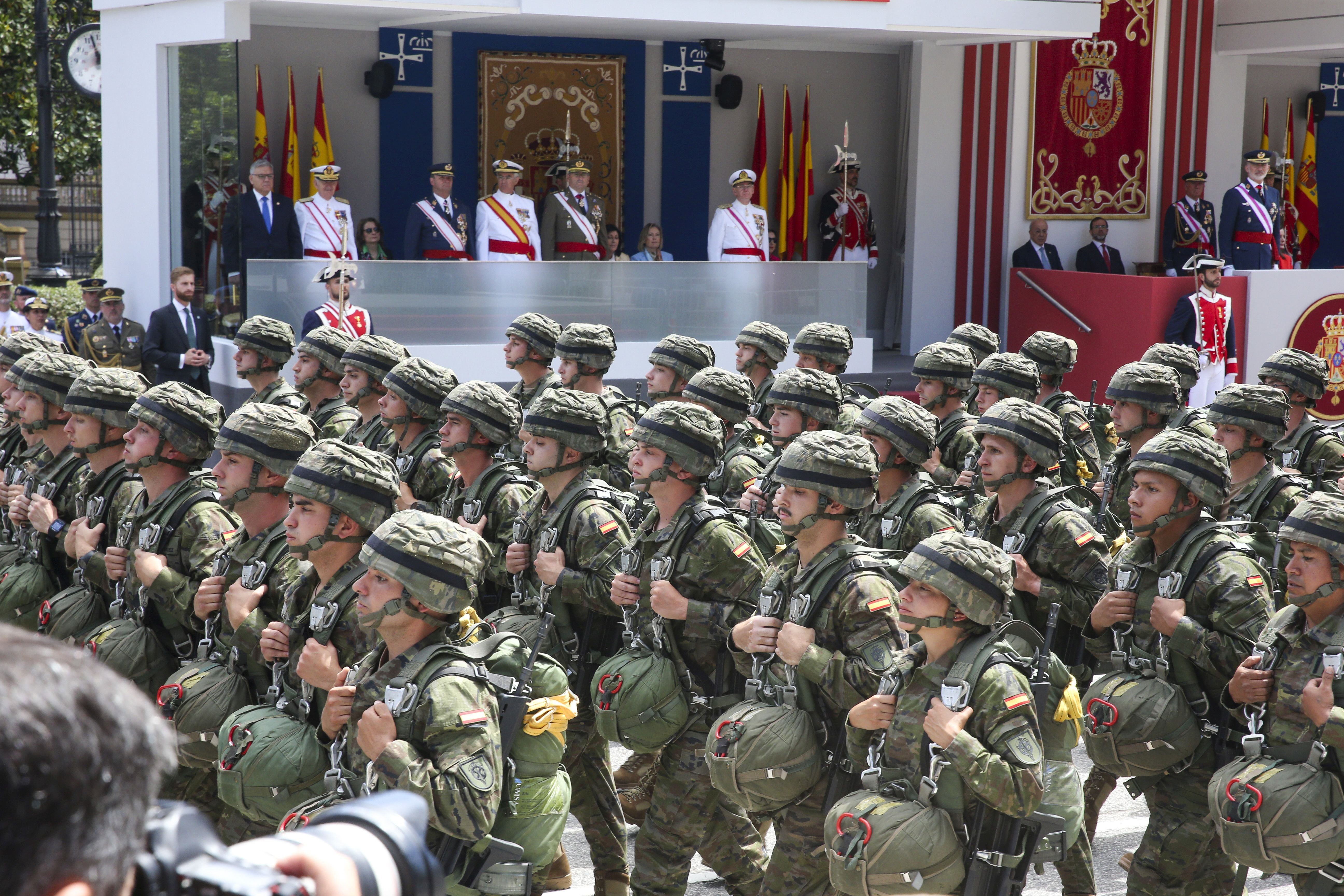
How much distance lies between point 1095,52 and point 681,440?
14.9 metres

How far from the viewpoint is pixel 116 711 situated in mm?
1258

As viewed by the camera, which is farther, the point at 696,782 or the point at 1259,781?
the point at 696,782

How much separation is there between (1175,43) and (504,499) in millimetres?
15656

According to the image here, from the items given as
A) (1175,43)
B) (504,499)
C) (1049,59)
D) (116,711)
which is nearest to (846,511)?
(504,499)

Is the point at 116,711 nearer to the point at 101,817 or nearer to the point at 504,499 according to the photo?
the point at 101,817

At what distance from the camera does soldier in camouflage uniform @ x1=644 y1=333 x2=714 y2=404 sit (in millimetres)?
9078

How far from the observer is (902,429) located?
20.6 ft

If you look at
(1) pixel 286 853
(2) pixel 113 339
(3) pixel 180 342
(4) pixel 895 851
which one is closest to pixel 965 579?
(4) pixel 895 851

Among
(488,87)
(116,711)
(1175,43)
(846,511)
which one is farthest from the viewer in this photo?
(1175,43)

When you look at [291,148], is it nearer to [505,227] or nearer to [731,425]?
[505,227]

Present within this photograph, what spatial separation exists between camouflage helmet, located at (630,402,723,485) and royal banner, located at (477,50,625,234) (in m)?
12.1

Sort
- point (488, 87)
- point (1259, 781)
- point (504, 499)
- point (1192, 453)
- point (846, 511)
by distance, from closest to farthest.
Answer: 1. point (1259, 781)
2. point (846, 511)
3. point (1192, 453)
4. point (504, 499)
5. point (488, 87)

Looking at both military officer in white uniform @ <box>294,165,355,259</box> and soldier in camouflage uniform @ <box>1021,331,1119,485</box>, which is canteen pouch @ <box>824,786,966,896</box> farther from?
military officer in white uniform @ <box>294,165,355,259</box>

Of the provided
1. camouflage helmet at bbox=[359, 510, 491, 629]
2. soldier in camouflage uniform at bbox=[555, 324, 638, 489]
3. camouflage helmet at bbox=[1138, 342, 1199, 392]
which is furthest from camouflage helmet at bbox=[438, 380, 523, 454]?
camouflage helmet at bbox=[1138, 342, 1199, 392]
